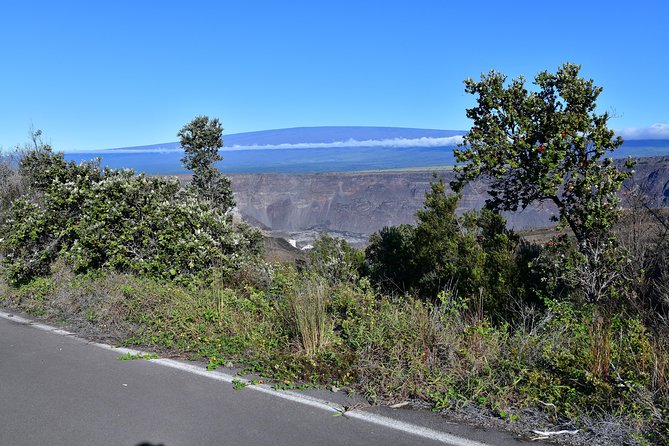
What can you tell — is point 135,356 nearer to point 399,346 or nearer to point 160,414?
point 160,414

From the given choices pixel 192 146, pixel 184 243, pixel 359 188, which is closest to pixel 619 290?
pixel 184 243

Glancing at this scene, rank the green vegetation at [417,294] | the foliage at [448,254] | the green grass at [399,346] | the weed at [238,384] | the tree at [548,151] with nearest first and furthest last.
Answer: the green grass at [399,346] < the green vegetation at [417,294] < the weed at [238,384] < the tree at [548,151] < the foliage at [448,254]

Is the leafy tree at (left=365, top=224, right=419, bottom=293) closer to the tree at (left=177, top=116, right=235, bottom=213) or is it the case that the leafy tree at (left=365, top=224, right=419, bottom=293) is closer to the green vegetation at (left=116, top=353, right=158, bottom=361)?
the tree at (left=177, top=116, right=235, bottom=213)

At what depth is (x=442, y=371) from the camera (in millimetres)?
4793

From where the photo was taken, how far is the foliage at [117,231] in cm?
895

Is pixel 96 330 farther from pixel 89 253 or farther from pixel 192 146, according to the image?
pixel 192 146

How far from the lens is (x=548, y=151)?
11352 millimetres

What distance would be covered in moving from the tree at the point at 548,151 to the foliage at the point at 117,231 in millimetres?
5691

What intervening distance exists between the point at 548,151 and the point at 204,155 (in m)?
14.4

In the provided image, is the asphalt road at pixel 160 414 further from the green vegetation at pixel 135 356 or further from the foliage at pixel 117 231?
the foliage at pixel 117 231

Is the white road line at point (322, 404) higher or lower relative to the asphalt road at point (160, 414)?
lower

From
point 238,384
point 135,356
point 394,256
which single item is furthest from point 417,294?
point 394,256

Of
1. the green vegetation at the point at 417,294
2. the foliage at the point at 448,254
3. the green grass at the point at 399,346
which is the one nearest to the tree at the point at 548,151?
the green vegetation at the point at 417,294

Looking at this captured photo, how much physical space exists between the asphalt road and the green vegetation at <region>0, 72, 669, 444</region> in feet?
1.18
